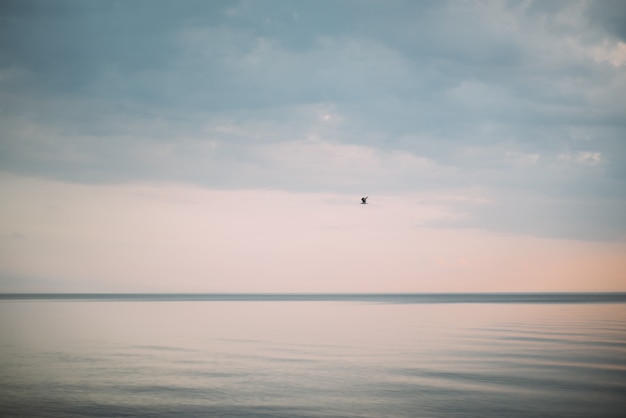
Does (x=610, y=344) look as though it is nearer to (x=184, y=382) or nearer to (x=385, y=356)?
(x=385, y=356)

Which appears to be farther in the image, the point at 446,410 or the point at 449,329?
the point at 449,329

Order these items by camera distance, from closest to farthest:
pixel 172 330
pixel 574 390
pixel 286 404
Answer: pixel 286 404 → pixel 574 390 → pixel 172 330

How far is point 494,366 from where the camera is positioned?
3625 centimetres

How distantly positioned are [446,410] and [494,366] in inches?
524

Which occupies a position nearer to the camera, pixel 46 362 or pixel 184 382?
pixel 184 382

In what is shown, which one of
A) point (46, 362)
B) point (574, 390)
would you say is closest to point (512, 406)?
point (574, 390)

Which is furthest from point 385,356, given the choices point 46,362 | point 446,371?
point 46,362

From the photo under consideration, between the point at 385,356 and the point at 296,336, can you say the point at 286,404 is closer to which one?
the point at 385,356

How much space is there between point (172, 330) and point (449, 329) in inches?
1310

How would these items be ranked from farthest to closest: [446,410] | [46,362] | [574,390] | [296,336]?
[296,336] → [46,362] → [574,390] → [446,410]

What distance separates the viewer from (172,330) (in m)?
63.8

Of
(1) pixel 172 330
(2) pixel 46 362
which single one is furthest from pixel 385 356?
(1) pixel 172 330

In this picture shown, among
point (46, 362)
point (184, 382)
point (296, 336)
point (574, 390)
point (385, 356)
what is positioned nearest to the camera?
point (574, 390)

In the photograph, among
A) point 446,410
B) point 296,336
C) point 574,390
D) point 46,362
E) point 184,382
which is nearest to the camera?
point 446,410
